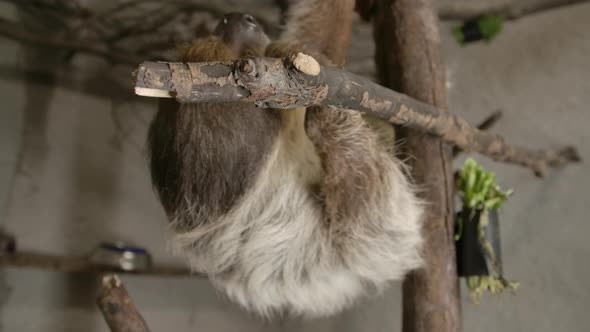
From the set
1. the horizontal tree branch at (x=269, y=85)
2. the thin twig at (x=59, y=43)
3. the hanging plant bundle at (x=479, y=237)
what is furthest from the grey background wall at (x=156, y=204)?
the horizontal tree branch at (x=269, y=85)

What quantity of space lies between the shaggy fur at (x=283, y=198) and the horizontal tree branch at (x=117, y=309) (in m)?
0.29

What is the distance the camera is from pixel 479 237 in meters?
2.00

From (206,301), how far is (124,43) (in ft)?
7.45

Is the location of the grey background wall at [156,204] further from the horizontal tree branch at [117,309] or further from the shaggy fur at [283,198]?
the shaggy fur at [283,198]

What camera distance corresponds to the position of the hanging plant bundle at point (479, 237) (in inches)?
78.1

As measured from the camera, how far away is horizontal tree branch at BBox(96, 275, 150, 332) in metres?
2.00

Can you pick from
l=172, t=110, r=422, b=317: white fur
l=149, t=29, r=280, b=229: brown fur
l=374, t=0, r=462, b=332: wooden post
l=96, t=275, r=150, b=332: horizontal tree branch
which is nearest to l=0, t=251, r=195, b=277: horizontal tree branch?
l=96, t=275, r=150, b=332: horizontal tree branch

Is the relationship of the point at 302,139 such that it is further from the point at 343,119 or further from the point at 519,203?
the point at 519,203

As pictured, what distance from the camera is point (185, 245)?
2.01 meters

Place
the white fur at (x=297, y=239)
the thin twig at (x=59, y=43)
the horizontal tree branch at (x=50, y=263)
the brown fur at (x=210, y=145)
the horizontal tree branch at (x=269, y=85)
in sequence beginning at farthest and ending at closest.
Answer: the thin twig at (x=59, y=43) < the horizontal tree branch at (x=50, y=263) < the white fur at (x=297, y=239) < the brown fur at (x=210, y=145) < the horizontal tree branch at (x=269, y=85)

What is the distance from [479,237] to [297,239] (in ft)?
2.47

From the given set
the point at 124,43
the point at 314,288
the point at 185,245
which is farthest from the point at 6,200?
the point at 314,288

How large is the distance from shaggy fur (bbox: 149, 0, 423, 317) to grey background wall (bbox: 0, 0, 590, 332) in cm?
117

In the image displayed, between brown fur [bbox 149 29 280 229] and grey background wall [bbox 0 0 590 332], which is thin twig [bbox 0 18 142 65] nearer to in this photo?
grey background wall [bbox 0 0 590 332]
